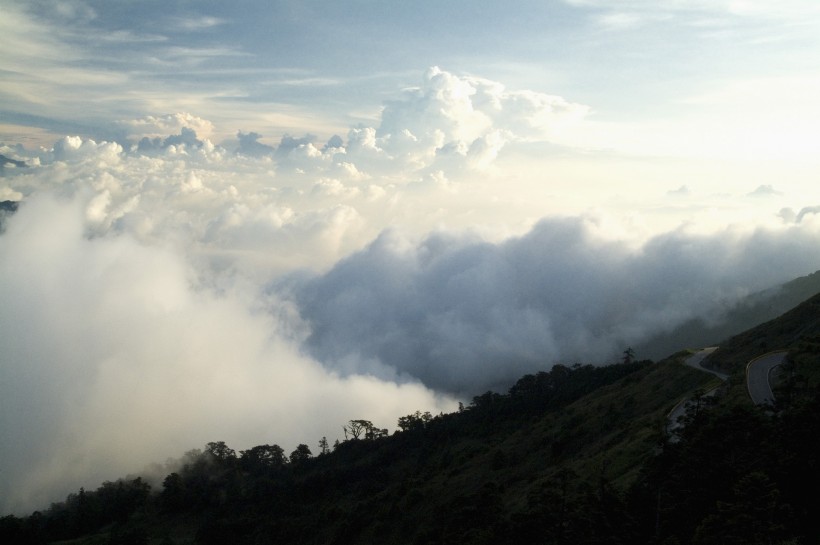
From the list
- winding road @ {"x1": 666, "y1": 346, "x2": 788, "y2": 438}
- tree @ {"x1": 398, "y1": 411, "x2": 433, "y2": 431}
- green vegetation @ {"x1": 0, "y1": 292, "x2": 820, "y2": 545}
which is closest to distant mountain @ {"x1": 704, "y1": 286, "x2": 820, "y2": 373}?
green vegetation @ {"x1": 0, "y1": 292, "x2": 820, "y2": 545}

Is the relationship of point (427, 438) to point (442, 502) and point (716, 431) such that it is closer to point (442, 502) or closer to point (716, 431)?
point (442, 502)

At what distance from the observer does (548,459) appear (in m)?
89.9

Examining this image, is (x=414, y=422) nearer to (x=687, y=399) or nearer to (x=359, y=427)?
(x=359, y=427)

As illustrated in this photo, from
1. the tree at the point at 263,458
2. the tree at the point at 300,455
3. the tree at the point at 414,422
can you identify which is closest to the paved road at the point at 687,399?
the tree at the point at 414,422

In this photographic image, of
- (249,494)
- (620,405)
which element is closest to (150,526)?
(249,494)

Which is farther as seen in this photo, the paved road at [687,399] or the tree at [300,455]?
the tree at [300,455]

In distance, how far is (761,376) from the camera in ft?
225

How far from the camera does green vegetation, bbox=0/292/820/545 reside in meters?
40.4

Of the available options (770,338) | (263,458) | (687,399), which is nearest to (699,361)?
(770,338)

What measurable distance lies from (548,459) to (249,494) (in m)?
83.5

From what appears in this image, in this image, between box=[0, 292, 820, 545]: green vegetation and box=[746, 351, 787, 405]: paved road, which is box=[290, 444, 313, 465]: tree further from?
box=[746, 351, 787, 405]: paved road

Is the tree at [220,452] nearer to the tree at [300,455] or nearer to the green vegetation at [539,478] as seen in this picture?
the green vegetation at [539,478]

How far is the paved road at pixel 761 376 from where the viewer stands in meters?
61.0

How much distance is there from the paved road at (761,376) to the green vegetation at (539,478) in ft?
8.90
